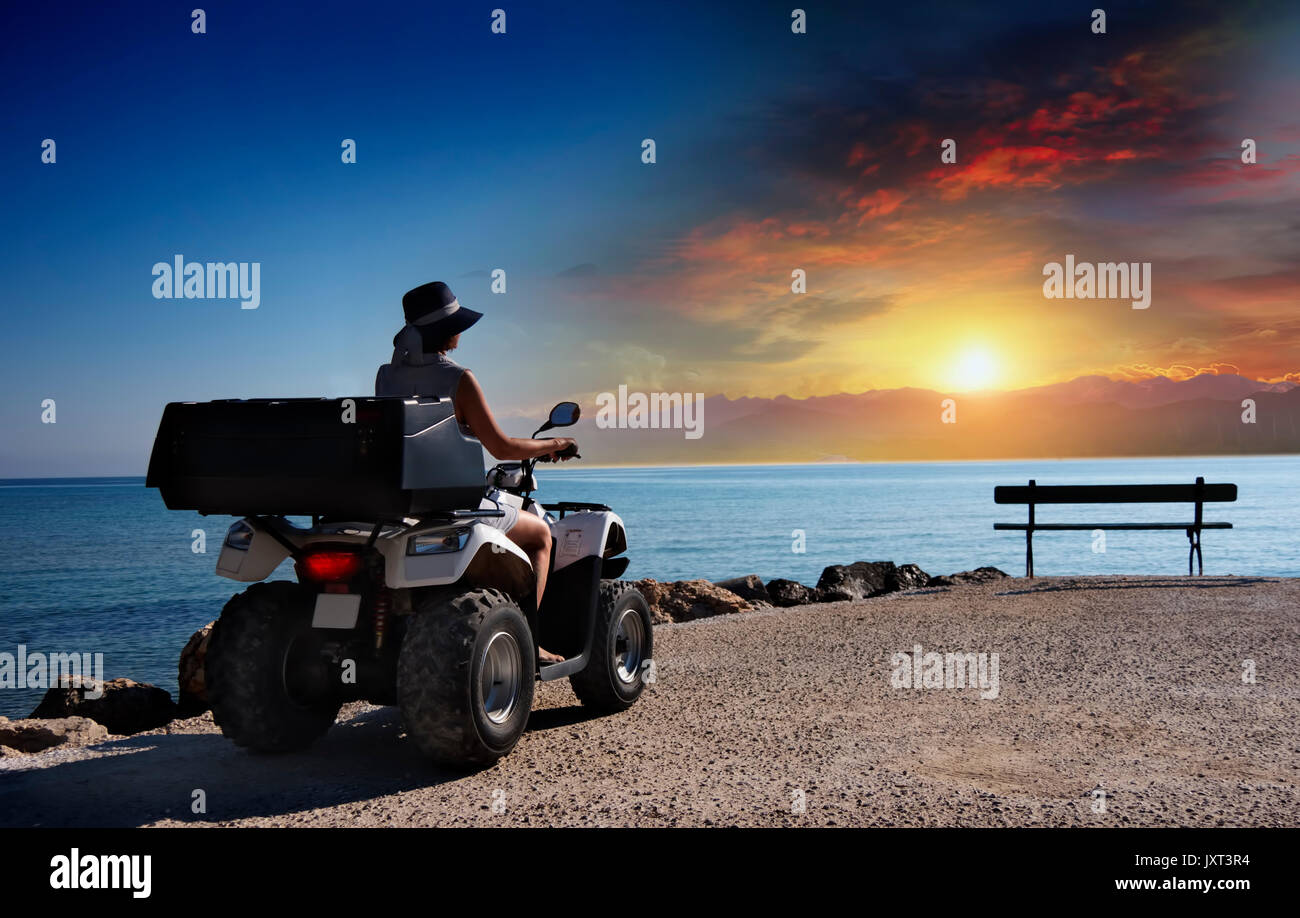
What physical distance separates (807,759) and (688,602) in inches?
375

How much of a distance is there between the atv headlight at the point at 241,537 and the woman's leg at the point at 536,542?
148 cm

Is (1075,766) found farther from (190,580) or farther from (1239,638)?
(190,580)

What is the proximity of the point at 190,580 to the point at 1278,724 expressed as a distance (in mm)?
36748

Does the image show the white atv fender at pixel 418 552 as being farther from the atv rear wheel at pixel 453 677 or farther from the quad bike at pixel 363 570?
the atv rear wheel at pixel 453 677

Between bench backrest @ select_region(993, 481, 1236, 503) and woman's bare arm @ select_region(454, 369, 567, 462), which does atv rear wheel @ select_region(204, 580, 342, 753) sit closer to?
woman's bare arm @ select_region(454, 369, 567, 462)

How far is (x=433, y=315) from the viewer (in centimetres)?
572

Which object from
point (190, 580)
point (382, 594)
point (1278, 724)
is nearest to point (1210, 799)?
point (1278, 724)

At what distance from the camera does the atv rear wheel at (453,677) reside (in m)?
5.16

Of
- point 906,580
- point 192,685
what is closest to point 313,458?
point 192,685

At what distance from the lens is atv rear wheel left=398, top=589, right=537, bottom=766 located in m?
5.16

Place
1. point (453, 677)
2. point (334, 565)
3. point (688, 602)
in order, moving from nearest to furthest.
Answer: point (453, 677)
point (334, 565)
point (688, 602)

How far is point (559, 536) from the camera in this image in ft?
21.9

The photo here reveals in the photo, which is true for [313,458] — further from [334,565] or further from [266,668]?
[266,668]

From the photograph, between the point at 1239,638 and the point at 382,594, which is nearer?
the point at 382,594
